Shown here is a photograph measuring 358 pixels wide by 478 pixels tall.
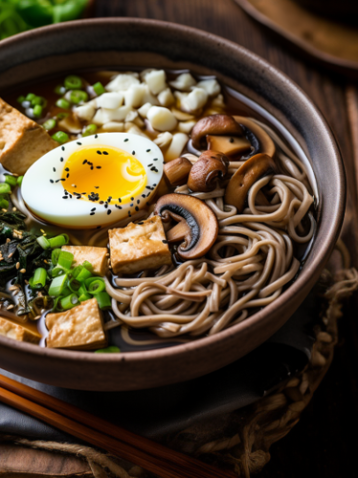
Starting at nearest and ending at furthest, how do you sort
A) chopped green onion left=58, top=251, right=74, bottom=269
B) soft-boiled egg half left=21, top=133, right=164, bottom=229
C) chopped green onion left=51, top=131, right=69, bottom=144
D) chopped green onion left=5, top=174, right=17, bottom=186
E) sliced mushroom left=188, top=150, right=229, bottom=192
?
chopped green onion left=58, top=251, right=74, bottom=269, sliced mushroom left=188, top=150, right=229, bottom=192, soft-boiled egg half left=21, top=133, right=164, bottom=229, chopped green onion left=5, top=174, right=17, bottom=186, chopped green onion left=51, top=131, right=69, bottom=144

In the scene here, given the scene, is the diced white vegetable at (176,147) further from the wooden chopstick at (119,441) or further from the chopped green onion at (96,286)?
the wooden chopstick at (119,441)

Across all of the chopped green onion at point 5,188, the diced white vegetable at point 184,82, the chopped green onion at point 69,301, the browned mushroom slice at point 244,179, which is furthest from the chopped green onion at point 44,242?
the diced white vegetable at point 184,82

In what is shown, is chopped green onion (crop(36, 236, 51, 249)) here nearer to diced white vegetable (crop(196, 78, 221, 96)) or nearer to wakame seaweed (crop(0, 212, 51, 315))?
wakame seaweed (crop(0, 212, 51, 315))

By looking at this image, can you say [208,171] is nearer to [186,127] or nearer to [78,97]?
[186,127]

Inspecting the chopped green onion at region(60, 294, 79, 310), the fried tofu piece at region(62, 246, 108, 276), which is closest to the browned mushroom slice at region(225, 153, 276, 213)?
the fried tofu piece at region(62, 246, 108, 276)

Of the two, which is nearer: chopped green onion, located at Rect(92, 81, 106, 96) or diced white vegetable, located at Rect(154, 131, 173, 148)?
diced white vegetable, located at Rect(154, 131, 173, 148)

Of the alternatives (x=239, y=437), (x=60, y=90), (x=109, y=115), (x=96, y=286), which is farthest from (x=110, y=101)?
(x=239, y=437)
